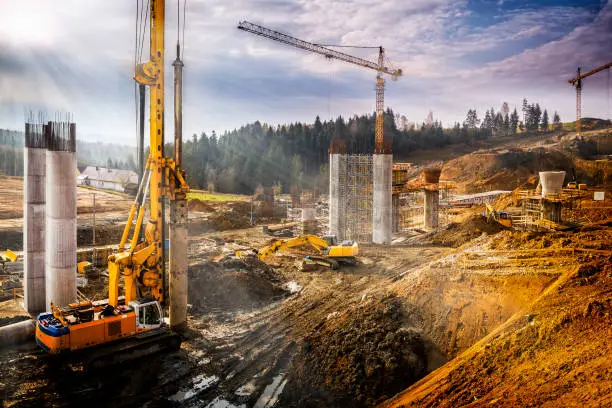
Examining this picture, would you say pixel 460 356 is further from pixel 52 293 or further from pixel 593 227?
pixel 52 293

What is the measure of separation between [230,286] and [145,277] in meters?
5.97

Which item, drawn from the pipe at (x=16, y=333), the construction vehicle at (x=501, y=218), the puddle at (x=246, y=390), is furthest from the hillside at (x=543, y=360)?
the construction vehicle at (x=501, y=218)

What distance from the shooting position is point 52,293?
1612 centimetres

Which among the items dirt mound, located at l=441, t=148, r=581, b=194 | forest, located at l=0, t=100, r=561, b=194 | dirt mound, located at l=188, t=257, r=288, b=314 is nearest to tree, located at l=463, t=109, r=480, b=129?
forest, located at l=0, t=100, r=561, b=194

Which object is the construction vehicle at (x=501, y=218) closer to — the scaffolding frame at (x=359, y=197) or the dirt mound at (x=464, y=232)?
the dirt mound at (x=464, y=232)

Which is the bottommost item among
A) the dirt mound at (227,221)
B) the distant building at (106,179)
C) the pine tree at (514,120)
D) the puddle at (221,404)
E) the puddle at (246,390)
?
the puddle at (221,404)

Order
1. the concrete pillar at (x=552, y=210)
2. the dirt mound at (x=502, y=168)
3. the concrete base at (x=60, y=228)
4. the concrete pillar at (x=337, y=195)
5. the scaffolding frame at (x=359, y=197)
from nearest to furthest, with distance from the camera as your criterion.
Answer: the concrete base at (x=60, y=228) → the concrete pillar at (x=552, y=210) → the concrete pillar at (x=337, y=195) → the scaffolding frame at (x=359, y=197) → the dirt mound at (x=502, y=168)

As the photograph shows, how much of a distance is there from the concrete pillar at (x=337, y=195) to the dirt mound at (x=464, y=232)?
6.88 meters

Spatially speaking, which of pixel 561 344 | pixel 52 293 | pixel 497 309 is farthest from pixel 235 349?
pixel 561 344

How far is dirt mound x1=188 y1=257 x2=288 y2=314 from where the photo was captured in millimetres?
20297

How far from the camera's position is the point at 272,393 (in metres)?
12.6

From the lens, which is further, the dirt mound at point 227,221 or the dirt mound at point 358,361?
the dirt mound at point 227,221

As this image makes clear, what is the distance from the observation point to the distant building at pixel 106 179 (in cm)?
7225

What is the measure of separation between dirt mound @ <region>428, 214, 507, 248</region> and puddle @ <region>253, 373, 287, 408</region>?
21630 millimetres
